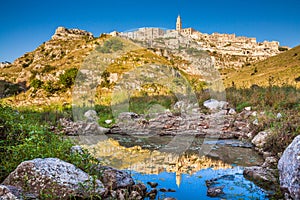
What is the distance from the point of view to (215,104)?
11.2m

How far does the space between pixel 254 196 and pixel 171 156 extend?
266cm

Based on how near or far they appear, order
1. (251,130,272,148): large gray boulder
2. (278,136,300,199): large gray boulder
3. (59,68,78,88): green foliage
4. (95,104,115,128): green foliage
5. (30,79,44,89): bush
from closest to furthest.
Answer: (278,136,300,199): large gray boulder → (251,130,272,148): large gray boulder → (95,104,115,128): green foliage → (59,68,78,88): green foliage → (30,79,44,89): bush

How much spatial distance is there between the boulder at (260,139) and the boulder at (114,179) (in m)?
3.79

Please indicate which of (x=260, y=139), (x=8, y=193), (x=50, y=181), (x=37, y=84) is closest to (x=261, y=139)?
(x=260, y=139)

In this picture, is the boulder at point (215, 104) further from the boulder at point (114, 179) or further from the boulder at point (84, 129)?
the boulder at point (114, 179)

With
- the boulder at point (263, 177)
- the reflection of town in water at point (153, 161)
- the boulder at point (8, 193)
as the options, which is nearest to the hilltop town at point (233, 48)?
the reflection of town in water at point (153, 161)

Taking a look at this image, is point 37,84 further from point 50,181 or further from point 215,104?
point 50,181

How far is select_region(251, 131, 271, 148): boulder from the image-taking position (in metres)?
6.37

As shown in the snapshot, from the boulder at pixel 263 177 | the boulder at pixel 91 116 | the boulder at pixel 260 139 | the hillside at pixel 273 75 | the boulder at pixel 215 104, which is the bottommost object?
the boulder at pixel 263 177

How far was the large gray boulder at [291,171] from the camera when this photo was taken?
2861mm

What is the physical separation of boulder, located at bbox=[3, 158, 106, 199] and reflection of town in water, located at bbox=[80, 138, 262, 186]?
166 cm

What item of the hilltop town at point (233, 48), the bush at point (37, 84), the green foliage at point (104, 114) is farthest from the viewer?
the hilltop town at point (233, 48)

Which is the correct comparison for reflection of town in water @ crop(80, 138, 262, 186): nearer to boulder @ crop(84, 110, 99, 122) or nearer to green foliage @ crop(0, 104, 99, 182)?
green foliage @ crop(0, 104, 99, 182)

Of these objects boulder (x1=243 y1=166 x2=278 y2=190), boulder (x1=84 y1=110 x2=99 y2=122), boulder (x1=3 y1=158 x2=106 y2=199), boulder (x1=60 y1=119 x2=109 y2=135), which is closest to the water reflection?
boulder (x1=243 y1=166 x2=278 y2=190)
